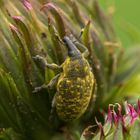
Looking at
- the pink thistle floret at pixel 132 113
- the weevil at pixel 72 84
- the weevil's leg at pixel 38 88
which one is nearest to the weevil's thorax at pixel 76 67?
the weevil at pixel 72 84

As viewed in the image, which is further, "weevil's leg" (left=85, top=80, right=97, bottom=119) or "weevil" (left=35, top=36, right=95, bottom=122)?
"weevil's leg" (left=85, top=80, right=97, bottom=119)

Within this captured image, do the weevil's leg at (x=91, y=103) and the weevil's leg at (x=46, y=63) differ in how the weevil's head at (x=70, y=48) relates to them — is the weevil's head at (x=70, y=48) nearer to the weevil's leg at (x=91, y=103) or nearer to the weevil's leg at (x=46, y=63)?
the weevil's leg at (x=46, y=63)

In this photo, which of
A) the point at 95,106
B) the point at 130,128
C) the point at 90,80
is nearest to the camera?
the point at 130,128

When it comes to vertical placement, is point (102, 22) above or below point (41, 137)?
above

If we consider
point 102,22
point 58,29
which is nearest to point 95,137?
point 58,29

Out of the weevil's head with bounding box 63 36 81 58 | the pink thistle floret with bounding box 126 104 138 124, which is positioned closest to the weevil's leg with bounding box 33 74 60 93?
the weevil's head with bounding box 63 36 81 58

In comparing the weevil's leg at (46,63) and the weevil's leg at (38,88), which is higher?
the weevil's leg at (46,63)

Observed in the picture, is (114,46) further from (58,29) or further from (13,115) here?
(13,115)

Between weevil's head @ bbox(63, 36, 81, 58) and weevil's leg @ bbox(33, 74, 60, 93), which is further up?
→ weevil's head @ bbox(63, 36, 81, 58)

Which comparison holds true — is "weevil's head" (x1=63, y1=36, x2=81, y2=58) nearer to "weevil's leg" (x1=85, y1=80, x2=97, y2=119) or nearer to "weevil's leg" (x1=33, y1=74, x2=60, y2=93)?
"weevil's leg" (x1=33, y1=74, x2=60, y2=93)
